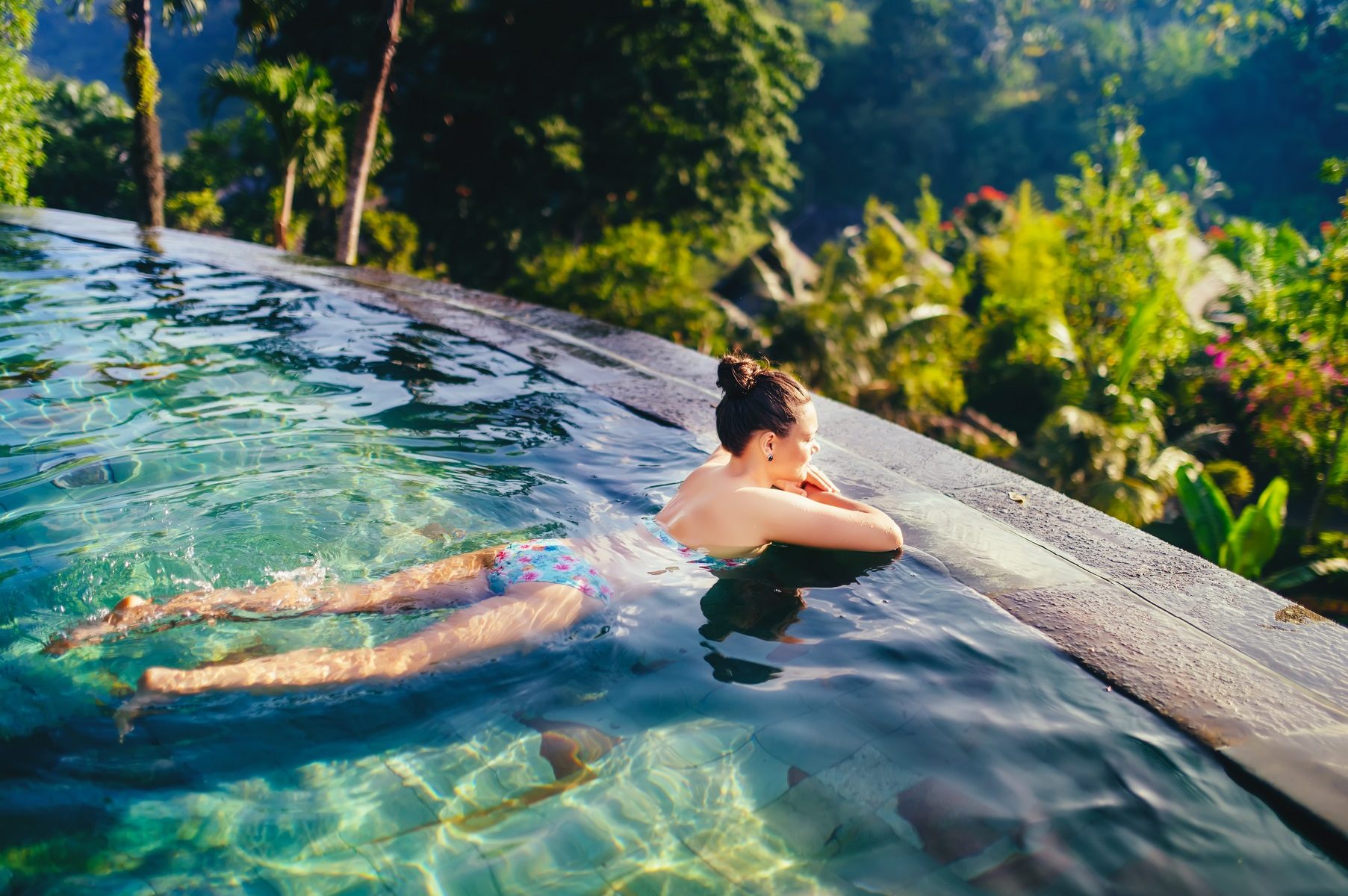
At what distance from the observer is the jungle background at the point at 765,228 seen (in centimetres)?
909

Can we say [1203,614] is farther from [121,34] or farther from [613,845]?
[121,34]

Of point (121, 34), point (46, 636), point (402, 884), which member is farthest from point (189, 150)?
point (121, 34)

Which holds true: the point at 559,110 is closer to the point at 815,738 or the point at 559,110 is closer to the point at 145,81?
the point at 145,81

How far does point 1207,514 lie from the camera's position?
6207 mm

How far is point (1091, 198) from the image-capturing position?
11.8 meters

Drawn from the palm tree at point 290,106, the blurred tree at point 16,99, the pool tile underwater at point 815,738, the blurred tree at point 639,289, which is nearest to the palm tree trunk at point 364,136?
the palm tree at point 290,106

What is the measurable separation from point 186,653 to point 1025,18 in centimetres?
6464

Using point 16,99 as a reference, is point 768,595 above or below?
below

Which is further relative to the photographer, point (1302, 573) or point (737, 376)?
point (1302, 573)

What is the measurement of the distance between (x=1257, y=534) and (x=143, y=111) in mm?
15321

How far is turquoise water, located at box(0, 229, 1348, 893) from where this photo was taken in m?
2.22

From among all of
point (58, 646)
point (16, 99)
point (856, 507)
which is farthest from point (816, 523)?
A: point (16, 99)

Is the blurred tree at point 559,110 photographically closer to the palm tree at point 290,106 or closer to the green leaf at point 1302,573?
the palm tree at point 290,106

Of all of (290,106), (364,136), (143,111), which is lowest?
(143,111)
